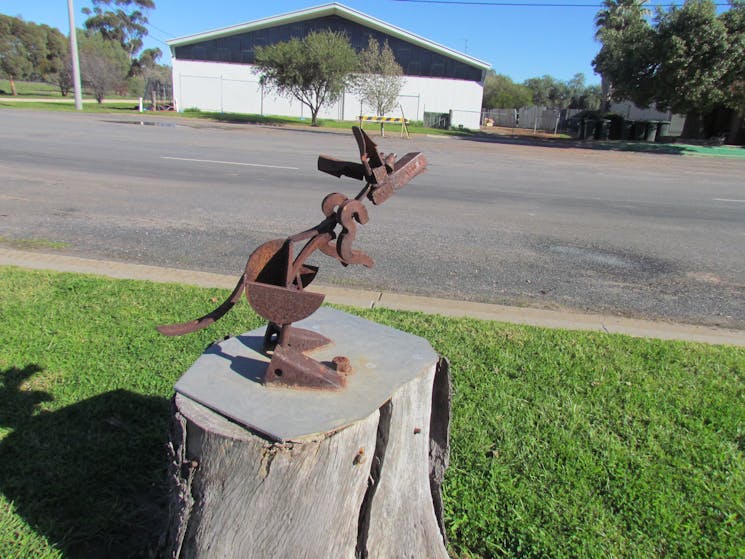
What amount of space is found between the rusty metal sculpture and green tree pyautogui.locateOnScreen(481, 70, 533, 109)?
201 ft

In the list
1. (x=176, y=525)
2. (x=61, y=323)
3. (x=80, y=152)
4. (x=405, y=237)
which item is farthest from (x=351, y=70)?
(x=176, y=525)

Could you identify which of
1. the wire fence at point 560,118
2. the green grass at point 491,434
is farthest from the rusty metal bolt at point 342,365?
the wire fence at point 560,118

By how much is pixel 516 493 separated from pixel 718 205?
31.6 ft

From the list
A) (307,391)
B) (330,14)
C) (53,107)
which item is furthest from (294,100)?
(307,391)

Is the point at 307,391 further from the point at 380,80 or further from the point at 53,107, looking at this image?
the point at 53,107

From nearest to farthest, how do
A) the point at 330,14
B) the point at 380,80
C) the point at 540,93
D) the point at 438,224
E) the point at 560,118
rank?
1. the point at 438,224
2. the point at 380,80
3. the point at 330,14
4. the point at 560,118
5. the point at 540,93

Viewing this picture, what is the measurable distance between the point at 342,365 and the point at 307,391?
0.53 feet

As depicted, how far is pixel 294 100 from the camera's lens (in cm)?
3894

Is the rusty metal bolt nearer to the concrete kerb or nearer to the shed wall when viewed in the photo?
the concrete kerb

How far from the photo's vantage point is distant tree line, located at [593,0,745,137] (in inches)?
918

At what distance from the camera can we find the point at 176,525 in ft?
5.85

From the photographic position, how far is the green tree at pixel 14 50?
188 ft

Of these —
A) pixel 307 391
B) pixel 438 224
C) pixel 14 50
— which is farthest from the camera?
pixel 14 50

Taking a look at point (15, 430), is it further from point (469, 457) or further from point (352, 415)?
point (469, 457)
